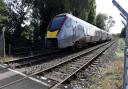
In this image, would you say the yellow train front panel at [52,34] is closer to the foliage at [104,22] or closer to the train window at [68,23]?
the train window at [68,23]

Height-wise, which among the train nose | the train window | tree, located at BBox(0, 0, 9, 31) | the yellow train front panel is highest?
tree, located at BBox(0, 0, 9, 31)

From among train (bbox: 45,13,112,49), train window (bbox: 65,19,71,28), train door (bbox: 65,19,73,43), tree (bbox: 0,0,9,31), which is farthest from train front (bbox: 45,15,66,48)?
tree (bbox: 0,0,9,31)

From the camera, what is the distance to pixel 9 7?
98.8 ft

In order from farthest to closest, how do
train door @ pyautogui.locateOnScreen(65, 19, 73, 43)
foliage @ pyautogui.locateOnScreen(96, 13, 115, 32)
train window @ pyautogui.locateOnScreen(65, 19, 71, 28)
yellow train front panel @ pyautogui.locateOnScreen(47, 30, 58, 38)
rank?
foliage @ pyautogui.locateOnScreen(96, 13, 115, 32) → train door @ pyautogui.locateOnScreen(65, 19, 73, 43) → train window @ pyautogui.locateOnScreen(65, 19, 71, 28) → yellow train front panel @ pyautogui.locateOnScreen(47, 30, 58, 38)

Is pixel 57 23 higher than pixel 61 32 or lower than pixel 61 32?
higher

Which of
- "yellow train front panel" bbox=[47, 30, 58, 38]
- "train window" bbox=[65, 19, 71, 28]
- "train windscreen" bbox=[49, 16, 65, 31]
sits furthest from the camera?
"train window" bbox=[65, 19, 71, 28]

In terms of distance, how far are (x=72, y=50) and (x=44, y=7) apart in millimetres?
8793

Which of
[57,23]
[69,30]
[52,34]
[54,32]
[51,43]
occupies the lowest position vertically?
[51,43]

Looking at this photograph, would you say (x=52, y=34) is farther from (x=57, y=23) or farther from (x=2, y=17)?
(x=2, y=17)

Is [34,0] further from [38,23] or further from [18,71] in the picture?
[18,71]

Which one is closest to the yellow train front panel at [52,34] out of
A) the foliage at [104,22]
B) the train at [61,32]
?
the train at [61,32]

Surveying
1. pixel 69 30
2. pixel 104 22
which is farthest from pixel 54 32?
pixel 104 22

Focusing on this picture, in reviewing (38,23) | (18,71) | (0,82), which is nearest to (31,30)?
(38,23)

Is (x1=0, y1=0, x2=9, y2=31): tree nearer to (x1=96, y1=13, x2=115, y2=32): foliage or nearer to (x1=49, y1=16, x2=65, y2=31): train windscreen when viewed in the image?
(x1=49, y1=16, x2=65, y2=31): train windscreen
